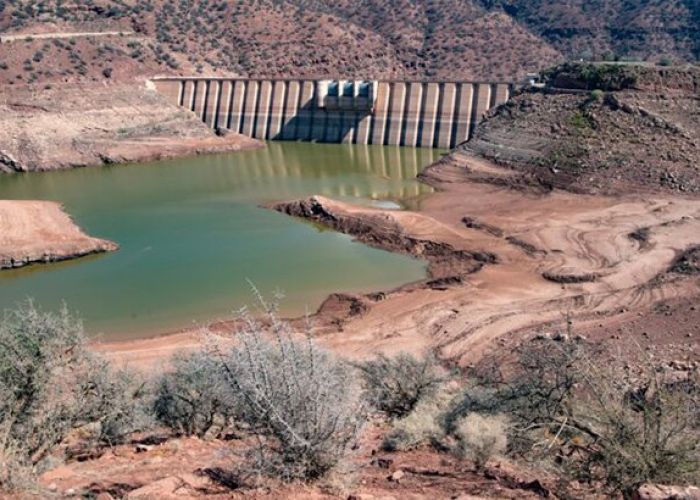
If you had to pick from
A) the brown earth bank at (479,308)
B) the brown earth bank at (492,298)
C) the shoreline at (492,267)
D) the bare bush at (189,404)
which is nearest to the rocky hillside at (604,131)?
the brown earth bank at (492,298)

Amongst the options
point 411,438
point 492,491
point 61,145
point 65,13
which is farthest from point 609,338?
point 65,13

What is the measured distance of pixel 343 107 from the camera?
63.5 m

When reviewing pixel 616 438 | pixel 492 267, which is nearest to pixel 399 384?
pixel 616 438

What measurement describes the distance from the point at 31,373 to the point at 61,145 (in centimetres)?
4966

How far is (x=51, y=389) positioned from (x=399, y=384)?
6840mm

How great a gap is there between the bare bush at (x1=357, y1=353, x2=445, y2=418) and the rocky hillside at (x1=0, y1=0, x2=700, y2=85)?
5683 cm

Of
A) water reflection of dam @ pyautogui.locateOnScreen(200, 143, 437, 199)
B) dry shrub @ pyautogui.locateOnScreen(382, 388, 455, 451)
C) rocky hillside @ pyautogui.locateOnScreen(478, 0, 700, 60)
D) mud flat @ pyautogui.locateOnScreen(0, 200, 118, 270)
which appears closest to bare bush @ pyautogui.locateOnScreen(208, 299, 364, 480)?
dry shrub @ pyautogui.locateOnScreen(382, 388, 455, 451)

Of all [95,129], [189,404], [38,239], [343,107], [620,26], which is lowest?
[38,239]

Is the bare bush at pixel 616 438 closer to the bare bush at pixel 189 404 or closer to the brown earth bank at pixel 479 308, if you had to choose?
the brown earth bank at pixel 479 308

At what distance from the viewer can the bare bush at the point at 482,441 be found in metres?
9.76

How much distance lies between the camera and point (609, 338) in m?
21.0

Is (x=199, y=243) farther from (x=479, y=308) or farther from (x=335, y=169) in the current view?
(x=335, y=169)

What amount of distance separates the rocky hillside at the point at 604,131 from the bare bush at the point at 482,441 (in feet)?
109

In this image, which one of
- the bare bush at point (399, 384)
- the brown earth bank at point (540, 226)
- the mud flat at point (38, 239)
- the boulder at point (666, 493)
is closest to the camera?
the boulder at point (666, 493)
